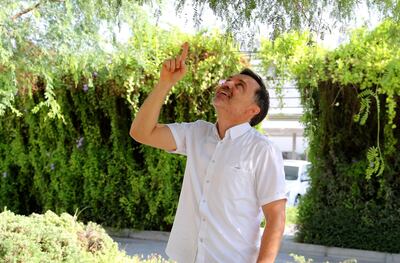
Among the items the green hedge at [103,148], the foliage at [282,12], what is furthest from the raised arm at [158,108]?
the green hedge at [103,148]

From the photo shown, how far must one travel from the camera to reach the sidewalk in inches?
305

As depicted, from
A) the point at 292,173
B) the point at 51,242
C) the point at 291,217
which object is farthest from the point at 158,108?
the point at 292,173

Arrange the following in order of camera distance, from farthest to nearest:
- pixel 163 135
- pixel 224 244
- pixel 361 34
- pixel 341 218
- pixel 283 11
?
pixel 341 218 < pixel 361 34 < pixel 283 11 < pixel 163 135 < pixel 224 244

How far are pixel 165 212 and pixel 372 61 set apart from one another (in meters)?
3.71

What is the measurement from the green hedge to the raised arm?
19.9 ft

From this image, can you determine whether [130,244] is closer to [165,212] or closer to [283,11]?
[165,212]

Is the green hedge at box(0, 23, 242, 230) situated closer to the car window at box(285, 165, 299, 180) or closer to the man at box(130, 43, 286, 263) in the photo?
the car window at box(285, 165, 299, 180)

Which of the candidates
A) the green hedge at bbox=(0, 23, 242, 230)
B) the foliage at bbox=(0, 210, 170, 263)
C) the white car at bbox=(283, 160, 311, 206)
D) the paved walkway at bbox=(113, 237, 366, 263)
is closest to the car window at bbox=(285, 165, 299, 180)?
the white car at bbox=(283, 160, 311, 206)

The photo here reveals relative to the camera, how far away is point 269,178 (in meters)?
2.10

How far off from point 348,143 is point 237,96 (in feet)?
20.9

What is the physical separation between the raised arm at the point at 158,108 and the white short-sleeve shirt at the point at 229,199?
0.22m

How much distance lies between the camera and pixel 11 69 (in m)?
4.55

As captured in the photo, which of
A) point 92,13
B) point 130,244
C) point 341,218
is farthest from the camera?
point 130,244

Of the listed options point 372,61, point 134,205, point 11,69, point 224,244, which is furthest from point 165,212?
point 224,244
